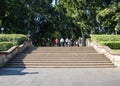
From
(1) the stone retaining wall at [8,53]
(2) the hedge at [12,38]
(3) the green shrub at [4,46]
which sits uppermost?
(2) the hedge at [12,38]

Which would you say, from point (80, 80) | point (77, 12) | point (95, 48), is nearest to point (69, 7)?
point (77, 12)

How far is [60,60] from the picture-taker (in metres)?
30.3

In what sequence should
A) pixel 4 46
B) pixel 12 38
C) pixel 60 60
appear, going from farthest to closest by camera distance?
1. pixel 12 38
2. pixel 4 46
3. pixel 60 60

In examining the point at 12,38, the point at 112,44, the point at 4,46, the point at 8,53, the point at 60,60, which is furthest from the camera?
the point at 12,38

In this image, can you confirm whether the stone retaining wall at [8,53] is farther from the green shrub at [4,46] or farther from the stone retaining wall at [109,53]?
the stone retaining wall at [109,53]

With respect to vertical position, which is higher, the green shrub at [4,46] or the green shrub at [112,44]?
the green shrub at [4,46]

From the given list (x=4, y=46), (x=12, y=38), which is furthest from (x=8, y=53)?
(x=12, y=38)

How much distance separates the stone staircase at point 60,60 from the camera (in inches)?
1129

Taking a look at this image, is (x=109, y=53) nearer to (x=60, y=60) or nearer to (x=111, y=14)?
(x=60, y=60)

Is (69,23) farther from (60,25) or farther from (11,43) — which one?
(11,43)

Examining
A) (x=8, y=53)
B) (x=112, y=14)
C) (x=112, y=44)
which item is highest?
(x=112, y=14)

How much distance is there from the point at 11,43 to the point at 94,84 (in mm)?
19088

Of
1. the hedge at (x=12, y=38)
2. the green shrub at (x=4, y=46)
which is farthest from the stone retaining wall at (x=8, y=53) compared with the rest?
the hedge at (x=12, y=38)

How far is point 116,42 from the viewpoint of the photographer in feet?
119
